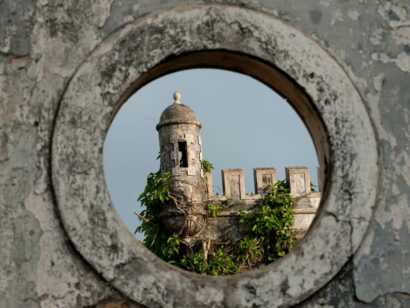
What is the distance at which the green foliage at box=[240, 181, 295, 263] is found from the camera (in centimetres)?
2441

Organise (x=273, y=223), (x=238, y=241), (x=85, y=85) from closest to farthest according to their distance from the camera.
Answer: (x=85, y=85) < (x=273, y=223) < (x=238, y=241)

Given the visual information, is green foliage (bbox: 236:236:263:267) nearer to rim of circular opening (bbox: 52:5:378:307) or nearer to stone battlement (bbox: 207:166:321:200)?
stone battlement (bbox: 207:166:321:200)

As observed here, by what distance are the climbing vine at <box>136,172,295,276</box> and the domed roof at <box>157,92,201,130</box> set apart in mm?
1687

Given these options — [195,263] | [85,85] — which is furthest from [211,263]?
[85,85]

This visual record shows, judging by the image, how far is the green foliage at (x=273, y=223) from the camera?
24406 millimetres

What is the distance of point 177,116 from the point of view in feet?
84.8

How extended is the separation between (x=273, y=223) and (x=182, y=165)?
321 centimetres

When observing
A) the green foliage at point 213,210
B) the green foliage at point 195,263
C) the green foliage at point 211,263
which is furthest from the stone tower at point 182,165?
the green foliage at point 211,263

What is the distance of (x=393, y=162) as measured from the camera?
13.6 ft

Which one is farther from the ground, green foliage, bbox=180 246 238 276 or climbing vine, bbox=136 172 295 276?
climbing vine, bbox=136 172 295 276

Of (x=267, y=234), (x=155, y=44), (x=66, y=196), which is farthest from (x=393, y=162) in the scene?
(x=267, y=234)

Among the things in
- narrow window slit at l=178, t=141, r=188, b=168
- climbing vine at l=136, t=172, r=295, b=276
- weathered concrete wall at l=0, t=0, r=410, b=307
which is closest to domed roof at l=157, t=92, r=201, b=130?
narrow window slit at l=178, t=141, r=188, b=168

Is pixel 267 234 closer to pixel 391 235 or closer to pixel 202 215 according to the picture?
pixel 202 215

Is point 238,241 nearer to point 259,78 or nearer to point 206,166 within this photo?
point 206,166
